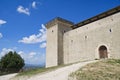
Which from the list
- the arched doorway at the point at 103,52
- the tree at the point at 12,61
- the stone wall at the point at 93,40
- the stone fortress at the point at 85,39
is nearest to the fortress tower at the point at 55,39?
the stone fortress at the point at 85,39

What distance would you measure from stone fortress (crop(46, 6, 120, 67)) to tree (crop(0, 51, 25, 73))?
452 inches

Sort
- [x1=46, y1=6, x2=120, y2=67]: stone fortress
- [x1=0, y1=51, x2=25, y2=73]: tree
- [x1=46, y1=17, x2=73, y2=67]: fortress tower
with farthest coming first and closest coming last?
1. [x1=0, y1=51, x2=25, y2=73]: tree
2. [x1=46, y1=17, x2=73, y2=67]: fortress tower
3. [x1=46, y1=6, x2=120, y2=67]: stone fortress

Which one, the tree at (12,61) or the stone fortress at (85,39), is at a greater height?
the stone fortress at (85,39)

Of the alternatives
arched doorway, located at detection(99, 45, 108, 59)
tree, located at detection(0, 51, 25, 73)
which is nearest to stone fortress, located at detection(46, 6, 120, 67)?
arched doorway, located at detection(99, 45, 108, 59)

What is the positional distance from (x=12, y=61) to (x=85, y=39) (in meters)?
19.6

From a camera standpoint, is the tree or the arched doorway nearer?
the arched doorway

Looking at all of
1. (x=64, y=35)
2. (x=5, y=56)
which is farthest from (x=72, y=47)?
(x=5, y=56)

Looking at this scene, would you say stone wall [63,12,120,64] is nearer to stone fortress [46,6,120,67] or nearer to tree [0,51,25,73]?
stone fortress [46,6,120,67]

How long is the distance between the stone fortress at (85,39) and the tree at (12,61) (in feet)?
37.6

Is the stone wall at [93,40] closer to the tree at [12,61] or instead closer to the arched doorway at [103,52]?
the arched doorway at [103,52]

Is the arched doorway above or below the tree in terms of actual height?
above

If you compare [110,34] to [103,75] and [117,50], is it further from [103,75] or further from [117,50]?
[103,75]

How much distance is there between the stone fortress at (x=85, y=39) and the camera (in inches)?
619

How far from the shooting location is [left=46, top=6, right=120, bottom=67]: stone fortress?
15734 mm
